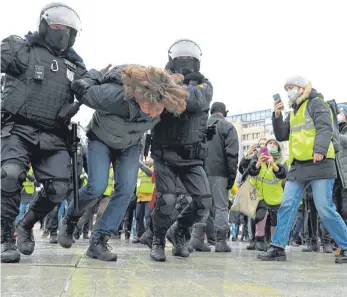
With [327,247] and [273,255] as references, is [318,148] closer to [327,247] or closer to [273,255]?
[273,255]

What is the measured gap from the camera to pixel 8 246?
3.93 meters

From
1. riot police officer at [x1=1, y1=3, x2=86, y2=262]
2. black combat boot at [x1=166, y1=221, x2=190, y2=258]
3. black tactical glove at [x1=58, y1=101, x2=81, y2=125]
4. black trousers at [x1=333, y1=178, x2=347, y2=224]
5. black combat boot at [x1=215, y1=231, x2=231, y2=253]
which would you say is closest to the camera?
riot police officer at [x1=1, y1=3, x2=86, y2=262]

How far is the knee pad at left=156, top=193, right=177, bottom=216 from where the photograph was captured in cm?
475

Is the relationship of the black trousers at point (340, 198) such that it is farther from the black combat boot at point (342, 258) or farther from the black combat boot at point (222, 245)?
the black combat boot at point (342, 258)

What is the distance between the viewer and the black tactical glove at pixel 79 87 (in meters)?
4.12

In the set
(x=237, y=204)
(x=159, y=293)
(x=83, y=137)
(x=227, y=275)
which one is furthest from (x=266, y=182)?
(x=159, y=293)

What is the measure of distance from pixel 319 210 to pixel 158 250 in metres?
1.70

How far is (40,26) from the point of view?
4355 millimetres

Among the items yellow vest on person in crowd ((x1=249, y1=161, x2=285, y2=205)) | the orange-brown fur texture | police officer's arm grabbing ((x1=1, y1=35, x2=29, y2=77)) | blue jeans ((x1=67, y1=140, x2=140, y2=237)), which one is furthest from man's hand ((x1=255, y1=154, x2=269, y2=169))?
police officer's arm grabbing ((x1=1, y1=35, x2=29, y2=77))

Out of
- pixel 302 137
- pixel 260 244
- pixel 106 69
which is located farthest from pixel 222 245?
pixel 106 69

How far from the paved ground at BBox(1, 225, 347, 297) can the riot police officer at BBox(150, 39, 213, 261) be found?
69 cm

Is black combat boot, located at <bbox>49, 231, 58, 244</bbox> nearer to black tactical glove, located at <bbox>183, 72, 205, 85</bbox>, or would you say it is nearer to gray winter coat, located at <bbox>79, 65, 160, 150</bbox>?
gray winter coat, located at <bbox>79, 65, 160, 150</bbox>

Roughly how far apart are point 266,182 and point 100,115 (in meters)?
4.05

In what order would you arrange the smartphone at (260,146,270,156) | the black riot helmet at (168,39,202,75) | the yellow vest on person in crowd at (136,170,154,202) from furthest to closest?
the yellow vest on person in crowd at (136,170,154,202)
the smartphone at (260,146,270,156)
the black riot helmet at (168,39,202,75)
